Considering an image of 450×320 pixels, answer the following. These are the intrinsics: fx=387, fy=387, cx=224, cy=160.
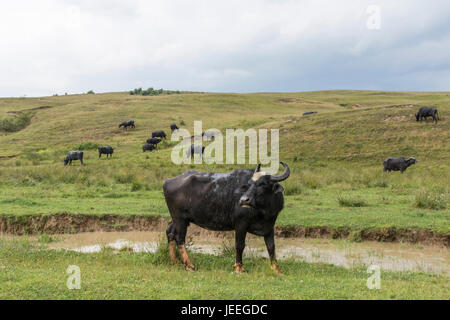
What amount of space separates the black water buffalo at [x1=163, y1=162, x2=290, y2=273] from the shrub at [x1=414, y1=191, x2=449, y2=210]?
8.07 m

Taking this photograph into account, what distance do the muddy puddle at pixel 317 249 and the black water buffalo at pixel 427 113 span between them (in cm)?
2822

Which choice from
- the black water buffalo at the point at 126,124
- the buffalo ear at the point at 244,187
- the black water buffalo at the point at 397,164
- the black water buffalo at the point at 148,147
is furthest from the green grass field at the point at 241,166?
the buffalo ear at the point at 244,187

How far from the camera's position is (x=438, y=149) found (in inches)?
1155

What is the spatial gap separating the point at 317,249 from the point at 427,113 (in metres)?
29.9

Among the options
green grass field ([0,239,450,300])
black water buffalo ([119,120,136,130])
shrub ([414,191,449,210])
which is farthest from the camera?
black water buffalo ([119,120,136,130])

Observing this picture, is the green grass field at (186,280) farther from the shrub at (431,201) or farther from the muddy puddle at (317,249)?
the shrub at (431,201)

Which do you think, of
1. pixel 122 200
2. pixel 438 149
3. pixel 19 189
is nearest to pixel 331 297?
pixel 122 200

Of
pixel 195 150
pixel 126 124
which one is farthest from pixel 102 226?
pixel 126 124

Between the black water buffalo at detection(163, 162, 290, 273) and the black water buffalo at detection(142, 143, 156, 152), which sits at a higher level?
the black water buffalo at detection(163, 162, 290, 273)

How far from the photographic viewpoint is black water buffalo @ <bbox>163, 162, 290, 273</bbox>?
26.3ft

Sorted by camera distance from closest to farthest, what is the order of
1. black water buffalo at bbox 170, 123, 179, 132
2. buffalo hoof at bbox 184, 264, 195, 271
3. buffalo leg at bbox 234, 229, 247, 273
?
buffalo leg at bbox 234, 229, 247, 273 → buffalo hoof at bbox 184, 264, 195, 271 → black water buffalo at bbox 170, 123, 179, 132

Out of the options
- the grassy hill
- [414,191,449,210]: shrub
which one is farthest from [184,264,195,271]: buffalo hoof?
[414,191,449,210]: shrub

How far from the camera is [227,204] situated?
27.7ft

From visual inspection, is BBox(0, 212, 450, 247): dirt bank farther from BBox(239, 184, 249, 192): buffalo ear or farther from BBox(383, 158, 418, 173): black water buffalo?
BBox(383, 158, 418, 173): black water buffalo
